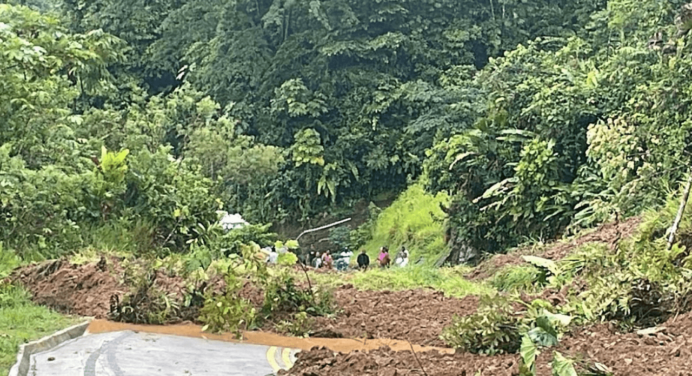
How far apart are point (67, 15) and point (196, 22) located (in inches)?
204

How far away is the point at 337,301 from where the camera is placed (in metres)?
12.2

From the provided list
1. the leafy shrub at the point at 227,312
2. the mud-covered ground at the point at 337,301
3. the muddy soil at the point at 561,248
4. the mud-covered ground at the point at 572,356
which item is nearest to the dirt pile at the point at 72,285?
the mud-covered ground at the point at 337,301

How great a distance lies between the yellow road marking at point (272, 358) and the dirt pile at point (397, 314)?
1.11m

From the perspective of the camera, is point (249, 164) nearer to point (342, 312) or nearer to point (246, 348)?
point (342, 312)

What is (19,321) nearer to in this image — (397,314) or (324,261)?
(397,314)

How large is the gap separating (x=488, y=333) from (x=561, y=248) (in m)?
8.27

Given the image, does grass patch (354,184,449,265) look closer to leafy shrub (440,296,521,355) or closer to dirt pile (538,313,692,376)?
leafy shrub (440,296,521,355)

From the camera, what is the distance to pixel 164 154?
18.1 m

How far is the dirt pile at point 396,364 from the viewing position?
671cm

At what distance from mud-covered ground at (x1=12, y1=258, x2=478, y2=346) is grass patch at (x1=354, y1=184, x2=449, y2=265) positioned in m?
13.3

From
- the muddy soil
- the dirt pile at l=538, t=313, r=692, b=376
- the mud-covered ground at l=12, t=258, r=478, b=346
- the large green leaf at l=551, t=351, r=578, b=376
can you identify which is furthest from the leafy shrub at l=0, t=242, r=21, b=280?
the large green leaf at l=551, t=351, r=578, b=376

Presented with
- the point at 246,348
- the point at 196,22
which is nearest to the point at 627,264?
the point at 246,348

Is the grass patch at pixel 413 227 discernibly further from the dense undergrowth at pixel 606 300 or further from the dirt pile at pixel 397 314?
the dense undergrowth at pixel 606 300

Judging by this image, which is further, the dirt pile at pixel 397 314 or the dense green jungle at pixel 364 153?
the dense green jungle at pixel 364 153
